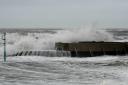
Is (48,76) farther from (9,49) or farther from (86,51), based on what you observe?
(9,49)

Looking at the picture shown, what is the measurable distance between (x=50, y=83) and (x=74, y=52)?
35.7ft

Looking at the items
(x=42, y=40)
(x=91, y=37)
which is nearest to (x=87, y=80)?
(x=42, y=40)

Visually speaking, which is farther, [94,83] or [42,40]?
[42,40]

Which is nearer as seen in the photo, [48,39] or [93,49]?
[93,49]

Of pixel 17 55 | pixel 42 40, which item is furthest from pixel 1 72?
pixel 42 40

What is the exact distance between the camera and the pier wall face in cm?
2306

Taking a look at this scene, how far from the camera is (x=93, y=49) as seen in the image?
23.4 meters

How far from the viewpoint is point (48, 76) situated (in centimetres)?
1398

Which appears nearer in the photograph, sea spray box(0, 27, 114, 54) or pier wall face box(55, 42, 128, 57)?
pier wall face box(55, 42, 128, 57)

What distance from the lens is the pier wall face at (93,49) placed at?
2306 centimetres

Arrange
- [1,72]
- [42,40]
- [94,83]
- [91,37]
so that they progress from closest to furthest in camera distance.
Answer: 1. [94,83]
2. [1,72]
3. [42,40]
4. [91,37]

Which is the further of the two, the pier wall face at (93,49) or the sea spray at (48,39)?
the sea spray at (48,39)

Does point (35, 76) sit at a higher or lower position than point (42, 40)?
lower

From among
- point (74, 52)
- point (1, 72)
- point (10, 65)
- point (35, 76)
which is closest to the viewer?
point (35, 76)
